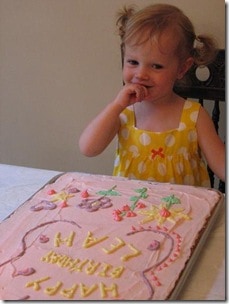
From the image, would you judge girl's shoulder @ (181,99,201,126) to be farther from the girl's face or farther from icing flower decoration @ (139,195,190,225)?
icing flower decoration @ (139,195,190,225)

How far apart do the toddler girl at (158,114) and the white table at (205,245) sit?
172 millimetres

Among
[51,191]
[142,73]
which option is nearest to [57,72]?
[142,73]

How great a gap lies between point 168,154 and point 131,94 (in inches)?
6.7

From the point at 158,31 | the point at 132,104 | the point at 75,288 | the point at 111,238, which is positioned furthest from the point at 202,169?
the point at 75,288

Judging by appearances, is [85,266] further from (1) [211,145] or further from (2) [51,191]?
(1) [211,145]

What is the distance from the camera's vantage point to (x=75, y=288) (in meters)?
0.68

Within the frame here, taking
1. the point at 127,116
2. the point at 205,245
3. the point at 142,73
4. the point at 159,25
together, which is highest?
the point at 159,25

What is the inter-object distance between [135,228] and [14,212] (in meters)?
0.23

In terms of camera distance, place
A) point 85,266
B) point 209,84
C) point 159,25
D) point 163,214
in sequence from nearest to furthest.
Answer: point 85,266 < point 163,214 < point 159,25 < point 209,84

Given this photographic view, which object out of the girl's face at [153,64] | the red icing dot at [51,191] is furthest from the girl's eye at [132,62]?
the red icing dot at [51,191]

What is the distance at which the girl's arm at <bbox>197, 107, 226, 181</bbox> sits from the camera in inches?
43.9

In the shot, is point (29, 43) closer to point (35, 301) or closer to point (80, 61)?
point (80, 61)

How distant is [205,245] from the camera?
2.68 ft

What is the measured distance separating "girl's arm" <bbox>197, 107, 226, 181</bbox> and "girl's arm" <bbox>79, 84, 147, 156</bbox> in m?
0.16
